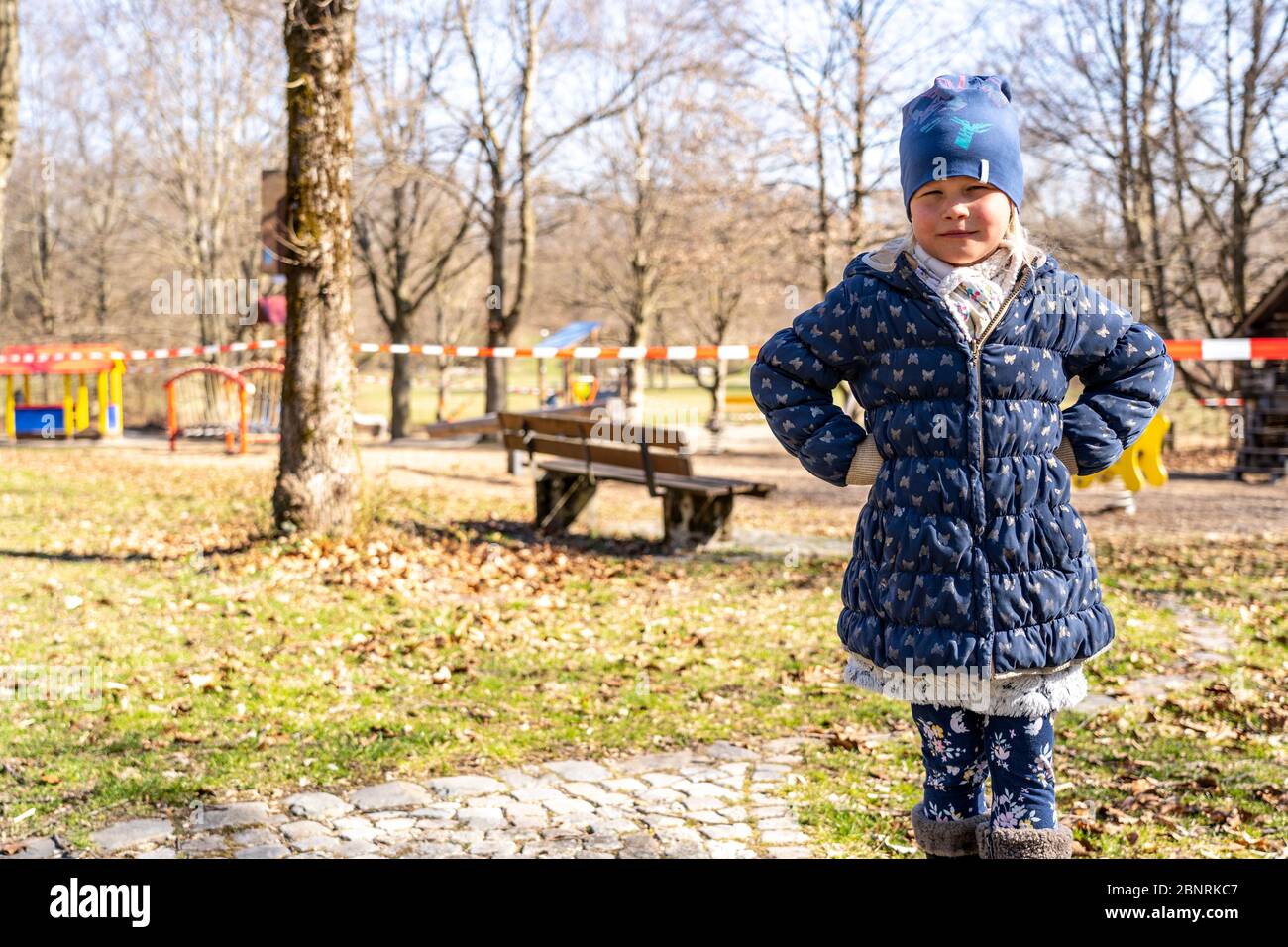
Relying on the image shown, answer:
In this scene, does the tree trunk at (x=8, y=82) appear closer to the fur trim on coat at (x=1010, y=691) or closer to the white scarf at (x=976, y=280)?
the white scarf at (x=976, y=280)

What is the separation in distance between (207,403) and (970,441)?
27.0 metres

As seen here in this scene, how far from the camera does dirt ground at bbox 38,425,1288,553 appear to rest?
39.9 feet

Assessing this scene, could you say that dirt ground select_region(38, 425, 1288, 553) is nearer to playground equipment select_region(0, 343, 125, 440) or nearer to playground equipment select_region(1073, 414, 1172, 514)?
playground equipment select_region(1073, 414, 1172, 514)

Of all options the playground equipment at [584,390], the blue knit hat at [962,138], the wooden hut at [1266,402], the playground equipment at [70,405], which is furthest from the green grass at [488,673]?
the playground equipment at [584,390]

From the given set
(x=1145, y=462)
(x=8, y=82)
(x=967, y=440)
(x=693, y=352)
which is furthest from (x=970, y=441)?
(x=8, y=82)

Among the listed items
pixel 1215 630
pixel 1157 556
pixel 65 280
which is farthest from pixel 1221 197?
pixel 65 280

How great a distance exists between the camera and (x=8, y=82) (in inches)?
414

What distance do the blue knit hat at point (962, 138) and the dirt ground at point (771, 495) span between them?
7783 millimetres

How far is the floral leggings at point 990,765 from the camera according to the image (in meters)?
3.08

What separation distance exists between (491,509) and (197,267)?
19167mm

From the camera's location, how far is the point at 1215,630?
760 cm

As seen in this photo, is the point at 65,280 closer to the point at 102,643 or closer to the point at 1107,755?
the point at 102,643

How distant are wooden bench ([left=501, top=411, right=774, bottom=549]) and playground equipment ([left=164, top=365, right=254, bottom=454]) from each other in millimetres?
9931

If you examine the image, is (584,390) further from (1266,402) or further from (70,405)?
(1266,402)
